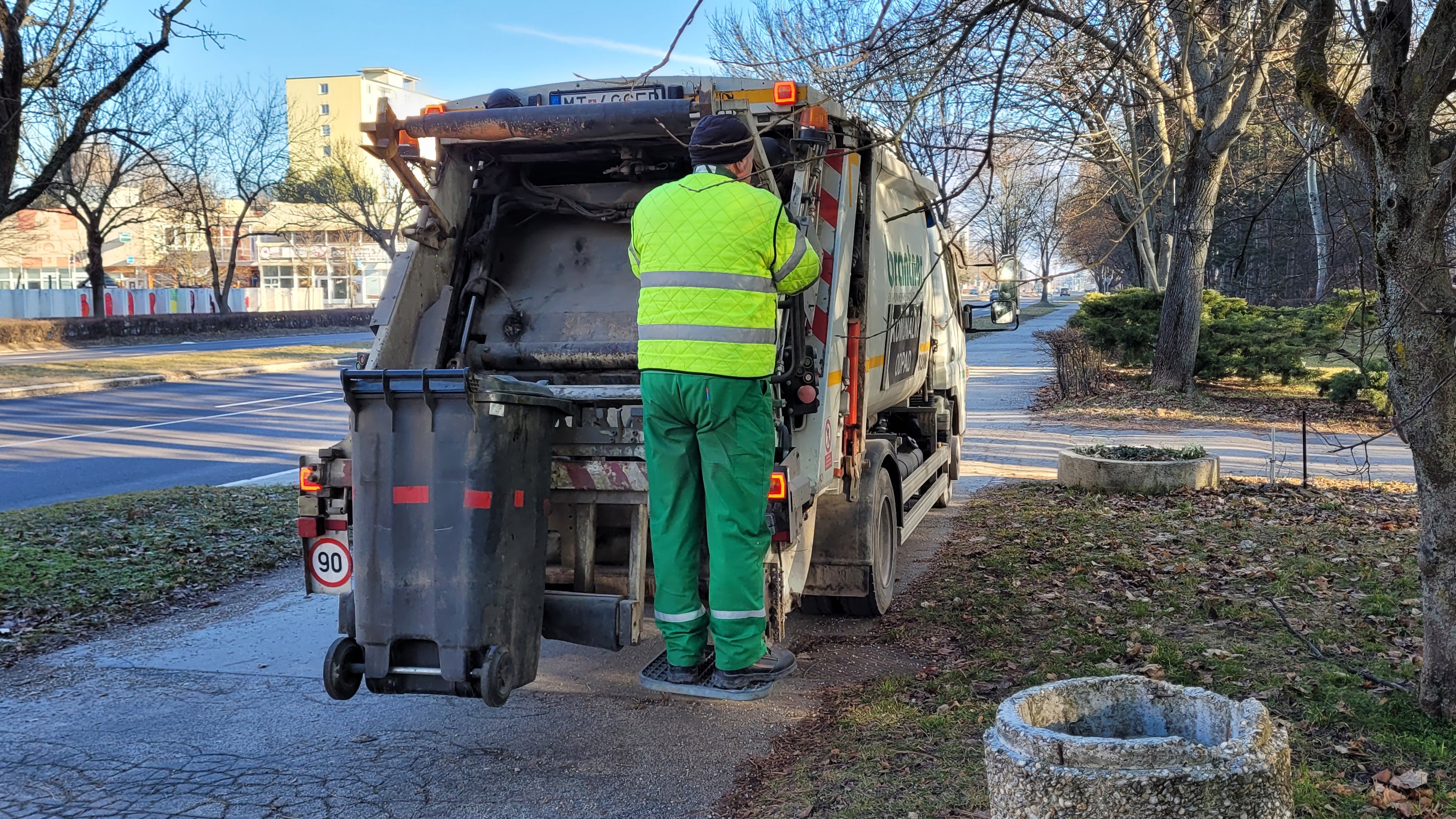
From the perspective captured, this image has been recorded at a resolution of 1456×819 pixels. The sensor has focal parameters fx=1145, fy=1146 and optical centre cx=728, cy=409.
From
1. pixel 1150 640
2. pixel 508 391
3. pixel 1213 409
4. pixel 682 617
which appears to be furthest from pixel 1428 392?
pixel 1213 409

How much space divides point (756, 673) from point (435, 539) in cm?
124

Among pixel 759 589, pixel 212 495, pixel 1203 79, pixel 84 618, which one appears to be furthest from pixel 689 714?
pixel 1203 79

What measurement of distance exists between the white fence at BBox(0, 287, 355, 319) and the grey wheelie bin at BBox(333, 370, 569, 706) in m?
33.1

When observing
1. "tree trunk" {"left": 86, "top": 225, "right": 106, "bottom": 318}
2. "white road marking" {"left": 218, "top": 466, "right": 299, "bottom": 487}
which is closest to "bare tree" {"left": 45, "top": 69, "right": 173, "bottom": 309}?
"tree trunk" {"left": 86, "top": 225, "right": 106, "bottom": 318}

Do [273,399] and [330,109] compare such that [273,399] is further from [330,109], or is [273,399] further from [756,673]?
[330,109]

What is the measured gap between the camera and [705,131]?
4.17 m

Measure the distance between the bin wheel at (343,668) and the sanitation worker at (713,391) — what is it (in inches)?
42.1

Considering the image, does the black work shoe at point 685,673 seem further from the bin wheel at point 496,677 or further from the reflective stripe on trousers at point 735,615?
the bin wheel at point 496,677

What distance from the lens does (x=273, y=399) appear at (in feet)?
58.2

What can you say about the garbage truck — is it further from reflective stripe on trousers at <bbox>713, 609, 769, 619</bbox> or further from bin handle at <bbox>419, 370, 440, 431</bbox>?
reflective stripe on trousers at <bbox>713, 609, 769, 619</bbox>

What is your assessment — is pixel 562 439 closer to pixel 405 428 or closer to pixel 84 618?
pixel 405 428

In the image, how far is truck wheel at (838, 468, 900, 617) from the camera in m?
5.71

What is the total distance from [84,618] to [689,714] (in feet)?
11.1

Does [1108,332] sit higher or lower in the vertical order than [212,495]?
higher
